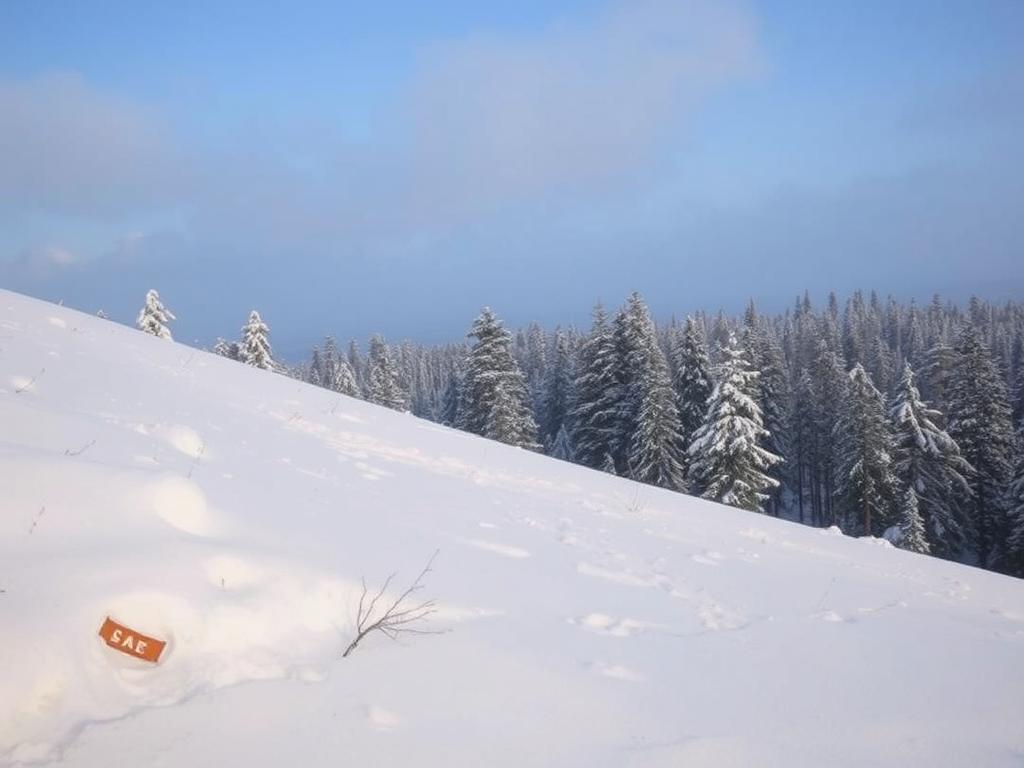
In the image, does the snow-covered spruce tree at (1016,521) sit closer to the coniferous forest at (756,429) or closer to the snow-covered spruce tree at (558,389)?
the coniferous forest at (756,429)

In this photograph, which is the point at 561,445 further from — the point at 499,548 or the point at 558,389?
the point at 499,548

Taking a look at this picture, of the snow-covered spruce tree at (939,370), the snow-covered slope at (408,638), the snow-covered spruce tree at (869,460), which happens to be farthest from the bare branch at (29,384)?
the snow-covered spruce tree at (939,370)

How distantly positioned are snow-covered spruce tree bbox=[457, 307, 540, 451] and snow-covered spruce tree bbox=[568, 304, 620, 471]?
383 cm

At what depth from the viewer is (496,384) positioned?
95.8 ft

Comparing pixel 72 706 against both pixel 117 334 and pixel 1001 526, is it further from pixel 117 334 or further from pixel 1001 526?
pixel 1001 526

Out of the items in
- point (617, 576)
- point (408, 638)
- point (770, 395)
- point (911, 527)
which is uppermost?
point (770, 395)

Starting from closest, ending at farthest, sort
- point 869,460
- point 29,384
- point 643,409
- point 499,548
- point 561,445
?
point 499,548
point 29,384
point 643,409
point 869,460
point 561,445

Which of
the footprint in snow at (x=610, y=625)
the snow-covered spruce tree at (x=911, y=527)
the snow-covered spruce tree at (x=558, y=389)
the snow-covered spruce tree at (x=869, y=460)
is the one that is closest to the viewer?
the footprint in snow at (x=610, y=625)

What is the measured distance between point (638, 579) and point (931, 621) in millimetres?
2860

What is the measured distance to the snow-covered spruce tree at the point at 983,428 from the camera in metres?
29.0

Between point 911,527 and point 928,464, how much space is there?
510 cm

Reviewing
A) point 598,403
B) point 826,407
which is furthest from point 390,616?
point 826,407

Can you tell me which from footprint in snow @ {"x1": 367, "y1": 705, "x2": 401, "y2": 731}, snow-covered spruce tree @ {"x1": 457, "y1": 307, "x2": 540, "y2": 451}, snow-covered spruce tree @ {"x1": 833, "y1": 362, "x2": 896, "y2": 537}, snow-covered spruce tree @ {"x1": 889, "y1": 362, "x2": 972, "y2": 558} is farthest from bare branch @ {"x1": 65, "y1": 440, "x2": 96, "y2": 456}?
snow-covered spruce tree @ {"x1": 889, "y1": 362, "x2": 972, "y2": 558}

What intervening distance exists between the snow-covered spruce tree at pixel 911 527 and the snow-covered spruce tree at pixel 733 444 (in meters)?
7.26
